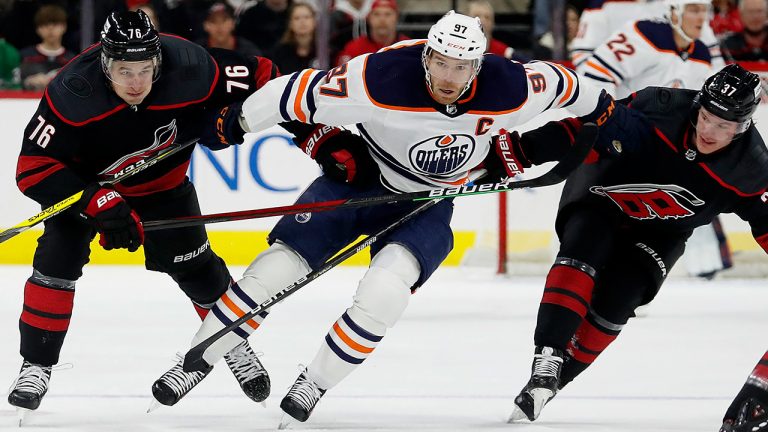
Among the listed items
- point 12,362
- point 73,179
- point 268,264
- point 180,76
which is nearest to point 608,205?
point 268,264

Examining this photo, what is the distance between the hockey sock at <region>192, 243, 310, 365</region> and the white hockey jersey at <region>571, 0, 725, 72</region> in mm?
3055

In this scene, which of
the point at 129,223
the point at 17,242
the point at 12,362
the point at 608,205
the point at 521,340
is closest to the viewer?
the point at 129,223

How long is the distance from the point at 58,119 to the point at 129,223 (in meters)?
0.34

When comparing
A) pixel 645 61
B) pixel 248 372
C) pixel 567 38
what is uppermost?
pixel 248 372

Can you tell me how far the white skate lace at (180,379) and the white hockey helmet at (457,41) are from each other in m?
1.02

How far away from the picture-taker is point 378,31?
670 cm

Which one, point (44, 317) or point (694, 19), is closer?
Result: point (44, 317)

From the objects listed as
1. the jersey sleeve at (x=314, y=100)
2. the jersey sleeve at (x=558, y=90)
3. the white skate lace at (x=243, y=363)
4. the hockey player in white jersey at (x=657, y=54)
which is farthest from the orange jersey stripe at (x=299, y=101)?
the hockey player in white jersey at (x=657, y=54)

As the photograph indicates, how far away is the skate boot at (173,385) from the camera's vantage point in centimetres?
361

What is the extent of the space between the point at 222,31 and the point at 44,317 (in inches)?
131

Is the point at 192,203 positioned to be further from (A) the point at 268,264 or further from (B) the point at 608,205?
(B) the point at 608,205

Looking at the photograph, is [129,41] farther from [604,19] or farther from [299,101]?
[604,19]

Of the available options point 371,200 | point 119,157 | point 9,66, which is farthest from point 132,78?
point 9,66

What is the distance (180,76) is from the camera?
3.66m
